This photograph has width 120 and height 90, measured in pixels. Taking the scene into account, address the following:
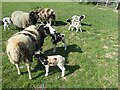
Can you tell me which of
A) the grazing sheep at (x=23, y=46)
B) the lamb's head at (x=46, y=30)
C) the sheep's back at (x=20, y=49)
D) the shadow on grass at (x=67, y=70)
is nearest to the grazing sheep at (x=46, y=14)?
the lamb's head at (x=46, y=30)

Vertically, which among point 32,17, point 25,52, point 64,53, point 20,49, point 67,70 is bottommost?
point 67,70

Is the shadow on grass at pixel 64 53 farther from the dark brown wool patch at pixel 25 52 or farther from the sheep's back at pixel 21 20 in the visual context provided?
the sheep's back at pixel 21 20

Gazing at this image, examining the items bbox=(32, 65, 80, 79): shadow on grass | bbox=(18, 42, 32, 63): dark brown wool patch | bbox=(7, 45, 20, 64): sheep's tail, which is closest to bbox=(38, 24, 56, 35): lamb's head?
bbox=(32, 65, 80, 79): shadow on grass

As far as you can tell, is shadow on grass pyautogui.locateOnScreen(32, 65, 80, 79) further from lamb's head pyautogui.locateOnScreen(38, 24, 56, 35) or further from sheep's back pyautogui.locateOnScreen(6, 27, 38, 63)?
lamb's head pyautogui.locateOnScreen(38, 24, 56, 35)

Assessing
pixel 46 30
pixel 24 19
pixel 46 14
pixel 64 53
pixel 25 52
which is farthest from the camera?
pixel 46 14

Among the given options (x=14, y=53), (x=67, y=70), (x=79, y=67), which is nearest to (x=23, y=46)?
(x=14, y=53)

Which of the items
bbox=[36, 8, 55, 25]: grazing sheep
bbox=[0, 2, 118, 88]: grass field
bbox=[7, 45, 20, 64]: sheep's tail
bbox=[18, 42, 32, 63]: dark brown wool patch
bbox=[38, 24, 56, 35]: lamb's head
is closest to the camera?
bbox=[7, 45, 20, 64]: sheep's tail

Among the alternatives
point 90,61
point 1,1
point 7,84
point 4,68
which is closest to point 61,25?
point 90,61

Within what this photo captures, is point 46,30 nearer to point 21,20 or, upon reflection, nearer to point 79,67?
point 79,67

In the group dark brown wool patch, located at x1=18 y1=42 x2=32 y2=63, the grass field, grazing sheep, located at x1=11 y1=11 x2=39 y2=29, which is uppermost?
grazing sheep, located at x1=11 y1=11 x2=39 y2=29

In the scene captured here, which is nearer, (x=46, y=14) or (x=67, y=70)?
(x=67, y=70)

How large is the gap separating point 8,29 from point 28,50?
24.7 ft

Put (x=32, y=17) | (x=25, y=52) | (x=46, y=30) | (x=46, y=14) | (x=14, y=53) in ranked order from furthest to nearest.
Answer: (x=46, y=14)
(x=32, y=17)
(x=46, y=30)
(x=25, y=52)
(x=14, y=53)

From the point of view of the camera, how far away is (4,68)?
1125 centimetres
